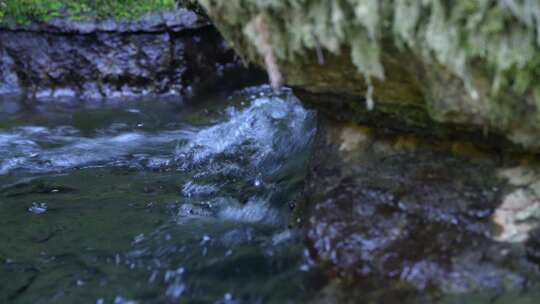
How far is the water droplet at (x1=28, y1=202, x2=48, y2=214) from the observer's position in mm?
3949

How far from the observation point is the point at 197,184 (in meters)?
4.44

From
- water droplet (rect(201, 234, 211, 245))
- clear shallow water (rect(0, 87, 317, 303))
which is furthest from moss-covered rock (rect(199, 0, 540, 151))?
water droplet (rect(201, 234, 211, 245))

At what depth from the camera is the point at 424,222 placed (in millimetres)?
2766

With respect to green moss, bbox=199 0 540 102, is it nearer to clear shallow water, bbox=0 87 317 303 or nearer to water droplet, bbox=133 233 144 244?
clear shallow water, bbox=0 87 317 303

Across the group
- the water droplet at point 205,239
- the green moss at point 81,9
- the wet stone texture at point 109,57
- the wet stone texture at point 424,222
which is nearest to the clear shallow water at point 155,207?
the water droplet at point 205,239

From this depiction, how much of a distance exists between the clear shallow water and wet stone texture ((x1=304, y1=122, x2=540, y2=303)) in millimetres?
243

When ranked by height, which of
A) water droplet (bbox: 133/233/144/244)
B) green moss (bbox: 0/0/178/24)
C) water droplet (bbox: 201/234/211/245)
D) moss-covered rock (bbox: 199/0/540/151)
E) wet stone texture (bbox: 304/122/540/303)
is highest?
green moss (bbox: 0/0/178/24)

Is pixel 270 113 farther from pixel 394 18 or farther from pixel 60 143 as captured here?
pixel 394 18

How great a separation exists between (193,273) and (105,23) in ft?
20.2

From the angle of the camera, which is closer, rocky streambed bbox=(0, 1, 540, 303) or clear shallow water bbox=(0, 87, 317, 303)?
rocky streambed bbox=(0, 1, 540, 303)

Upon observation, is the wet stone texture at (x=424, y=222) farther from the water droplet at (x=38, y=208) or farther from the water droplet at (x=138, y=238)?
the water droplet at (x=38, y=208)

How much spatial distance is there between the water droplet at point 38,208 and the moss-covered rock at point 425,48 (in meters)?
2.09

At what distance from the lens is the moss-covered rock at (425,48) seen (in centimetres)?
221

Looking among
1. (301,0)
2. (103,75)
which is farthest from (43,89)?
(301,0)
